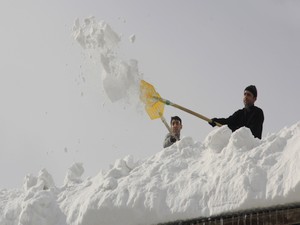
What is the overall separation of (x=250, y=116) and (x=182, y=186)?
160cm

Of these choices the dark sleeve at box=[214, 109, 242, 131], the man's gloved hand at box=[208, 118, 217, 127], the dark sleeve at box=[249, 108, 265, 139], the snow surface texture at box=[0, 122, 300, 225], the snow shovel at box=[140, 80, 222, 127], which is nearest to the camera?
the snow surface texture at box=[0, 122, 300, 225]

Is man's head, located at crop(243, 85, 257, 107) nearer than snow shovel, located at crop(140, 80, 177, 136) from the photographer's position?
Yes

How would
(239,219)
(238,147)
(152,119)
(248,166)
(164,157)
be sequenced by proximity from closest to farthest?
(239,219)
(248,166)
(238,147)
(164,157)
(152,119)

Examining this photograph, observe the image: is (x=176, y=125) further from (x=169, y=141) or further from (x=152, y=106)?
(x=152, y=106)

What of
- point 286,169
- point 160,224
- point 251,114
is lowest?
point 160,224

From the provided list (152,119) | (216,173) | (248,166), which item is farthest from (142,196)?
(152,119)

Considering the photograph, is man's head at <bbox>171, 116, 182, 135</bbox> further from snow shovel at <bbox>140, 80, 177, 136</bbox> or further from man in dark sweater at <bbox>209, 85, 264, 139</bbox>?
man in dark sweater at <bbox>209, 85, 264, 139</bbox>

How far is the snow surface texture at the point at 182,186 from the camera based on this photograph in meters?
5.13

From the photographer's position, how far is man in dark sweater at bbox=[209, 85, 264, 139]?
691 cm

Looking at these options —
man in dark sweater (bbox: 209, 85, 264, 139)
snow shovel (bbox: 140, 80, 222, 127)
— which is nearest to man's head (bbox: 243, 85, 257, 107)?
man in dark sweater (bbox: 209, 85, 264, 139)

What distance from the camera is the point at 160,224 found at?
18.4ft

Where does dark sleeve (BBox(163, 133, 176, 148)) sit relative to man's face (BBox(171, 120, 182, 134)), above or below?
below

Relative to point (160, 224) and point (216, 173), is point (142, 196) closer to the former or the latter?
point (160, 224)

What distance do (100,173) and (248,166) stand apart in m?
2.28
